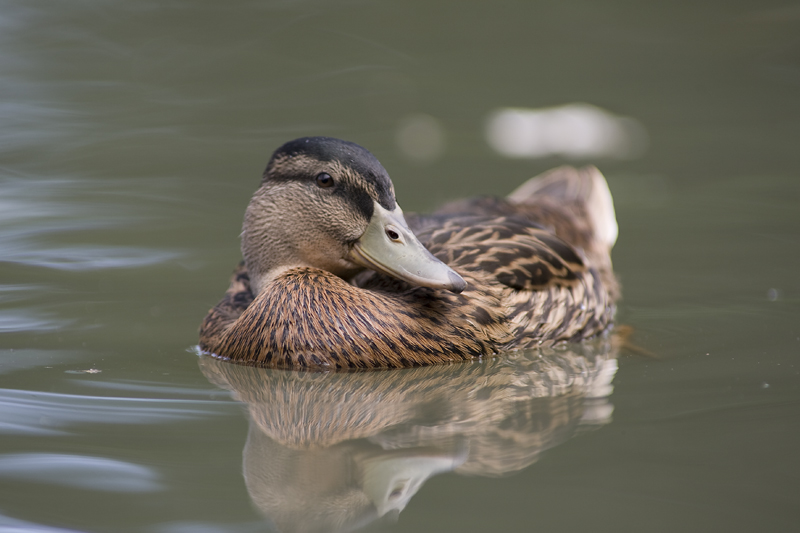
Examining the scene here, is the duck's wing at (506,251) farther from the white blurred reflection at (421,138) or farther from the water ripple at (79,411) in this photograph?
the white blurred reflection at (421,138)

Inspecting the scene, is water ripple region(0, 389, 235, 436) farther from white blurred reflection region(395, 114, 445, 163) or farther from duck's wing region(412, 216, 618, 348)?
white blurred reflection region(395, 114, 445, 163)

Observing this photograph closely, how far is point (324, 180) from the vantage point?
510cm

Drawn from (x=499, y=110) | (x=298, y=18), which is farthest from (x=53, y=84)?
(x=499, y=110)

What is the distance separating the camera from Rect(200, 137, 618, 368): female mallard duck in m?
4.86

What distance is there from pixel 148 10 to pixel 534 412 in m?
9.93

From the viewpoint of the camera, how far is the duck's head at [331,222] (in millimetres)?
4906

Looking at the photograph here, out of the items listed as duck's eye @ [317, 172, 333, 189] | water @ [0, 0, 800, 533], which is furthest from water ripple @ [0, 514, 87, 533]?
duck's eye @ [317, 172, 333, 189]

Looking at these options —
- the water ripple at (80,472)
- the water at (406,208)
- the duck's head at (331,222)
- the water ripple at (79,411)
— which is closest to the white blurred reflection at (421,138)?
the water at (406,208)

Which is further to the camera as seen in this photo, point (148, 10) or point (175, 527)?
point (148, 10)

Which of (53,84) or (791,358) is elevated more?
(53,84)

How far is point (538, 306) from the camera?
214 inches

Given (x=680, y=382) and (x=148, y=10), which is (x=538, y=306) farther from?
(x=148, y=10)

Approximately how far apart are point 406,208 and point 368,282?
290 centimetres

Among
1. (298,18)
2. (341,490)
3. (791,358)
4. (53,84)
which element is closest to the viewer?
(341,490)
